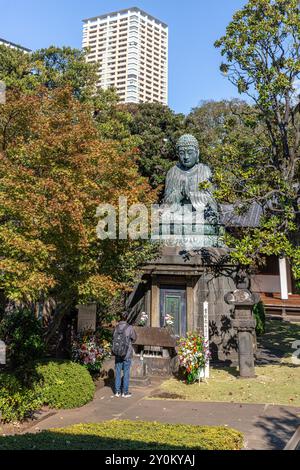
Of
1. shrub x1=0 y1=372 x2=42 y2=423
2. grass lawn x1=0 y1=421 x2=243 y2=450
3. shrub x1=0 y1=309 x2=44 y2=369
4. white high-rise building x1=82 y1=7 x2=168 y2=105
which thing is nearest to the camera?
grass lawn x1=0 y1=421 x2=243 y2=450

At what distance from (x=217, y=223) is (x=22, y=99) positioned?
720 cm

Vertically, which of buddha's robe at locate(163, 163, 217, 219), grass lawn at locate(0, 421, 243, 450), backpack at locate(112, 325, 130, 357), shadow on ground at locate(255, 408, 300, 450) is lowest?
shadow on ground at locate(255, 408, 300, 450)

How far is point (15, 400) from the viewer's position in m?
7.68

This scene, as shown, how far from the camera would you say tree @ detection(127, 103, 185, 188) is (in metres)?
26.3

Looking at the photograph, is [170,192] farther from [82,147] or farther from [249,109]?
[82,147]

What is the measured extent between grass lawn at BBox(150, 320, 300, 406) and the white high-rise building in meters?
114

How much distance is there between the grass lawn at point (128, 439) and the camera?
446cm

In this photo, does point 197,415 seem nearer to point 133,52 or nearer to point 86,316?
point 86,316

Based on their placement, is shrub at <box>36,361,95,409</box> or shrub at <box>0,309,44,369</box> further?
shrub at <box>0,309,44,369</box>

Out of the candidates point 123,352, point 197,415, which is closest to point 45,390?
point 123,352

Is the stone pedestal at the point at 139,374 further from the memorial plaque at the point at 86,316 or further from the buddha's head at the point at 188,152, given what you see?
the buddha's head at the point at 188,152

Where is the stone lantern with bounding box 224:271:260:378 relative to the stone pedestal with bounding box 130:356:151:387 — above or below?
above

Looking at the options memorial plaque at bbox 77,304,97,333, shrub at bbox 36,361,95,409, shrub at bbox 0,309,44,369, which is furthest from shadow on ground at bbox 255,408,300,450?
memorial plaque at bbox 77,304,97,333

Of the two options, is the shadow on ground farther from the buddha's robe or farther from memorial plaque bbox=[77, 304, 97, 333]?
the buddha's robe
